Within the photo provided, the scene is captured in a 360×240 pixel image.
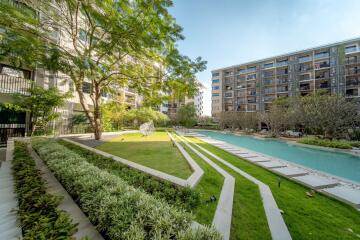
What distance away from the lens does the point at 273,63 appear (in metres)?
41.5

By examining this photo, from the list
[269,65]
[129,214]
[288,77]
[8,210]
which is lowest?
[8,210]

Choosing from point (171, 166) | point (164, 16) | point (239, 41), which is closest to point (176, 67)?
point (164, 16)

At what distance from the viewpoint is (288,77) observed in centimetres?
3906

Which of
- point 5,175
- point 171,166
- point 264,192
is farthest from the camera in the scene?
point 171,166

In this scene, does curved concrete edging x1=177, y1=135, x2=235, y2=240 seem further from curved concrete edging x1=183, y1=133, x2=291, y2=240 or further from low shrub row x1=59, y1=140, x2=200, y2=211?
curved concrete edging x1=183, y1=133, x2=291, y2=240

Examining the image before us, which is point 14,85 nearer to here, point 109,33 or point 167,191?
point 109,33

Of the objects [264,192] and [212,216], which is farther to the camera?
[264,192]

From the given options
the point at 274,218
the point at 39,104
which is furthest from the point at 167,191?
the point at 39,104

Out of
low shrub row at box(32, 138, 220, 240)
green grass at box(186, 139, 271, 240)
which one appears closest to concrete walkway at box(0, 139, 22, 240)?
low shrub row at box(32, 138, 220, 240)

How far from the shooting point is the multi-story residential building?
31.7 meters

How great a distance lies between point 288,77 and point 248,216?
46756mm

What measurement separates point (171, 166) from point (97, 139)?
334 inches

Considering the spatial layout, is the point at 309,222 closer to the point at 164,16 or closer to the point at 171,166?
the point at 171,166

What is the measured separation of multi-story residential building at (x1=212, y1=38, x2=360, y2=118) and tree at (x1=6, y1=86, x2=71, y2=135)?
151 ft
